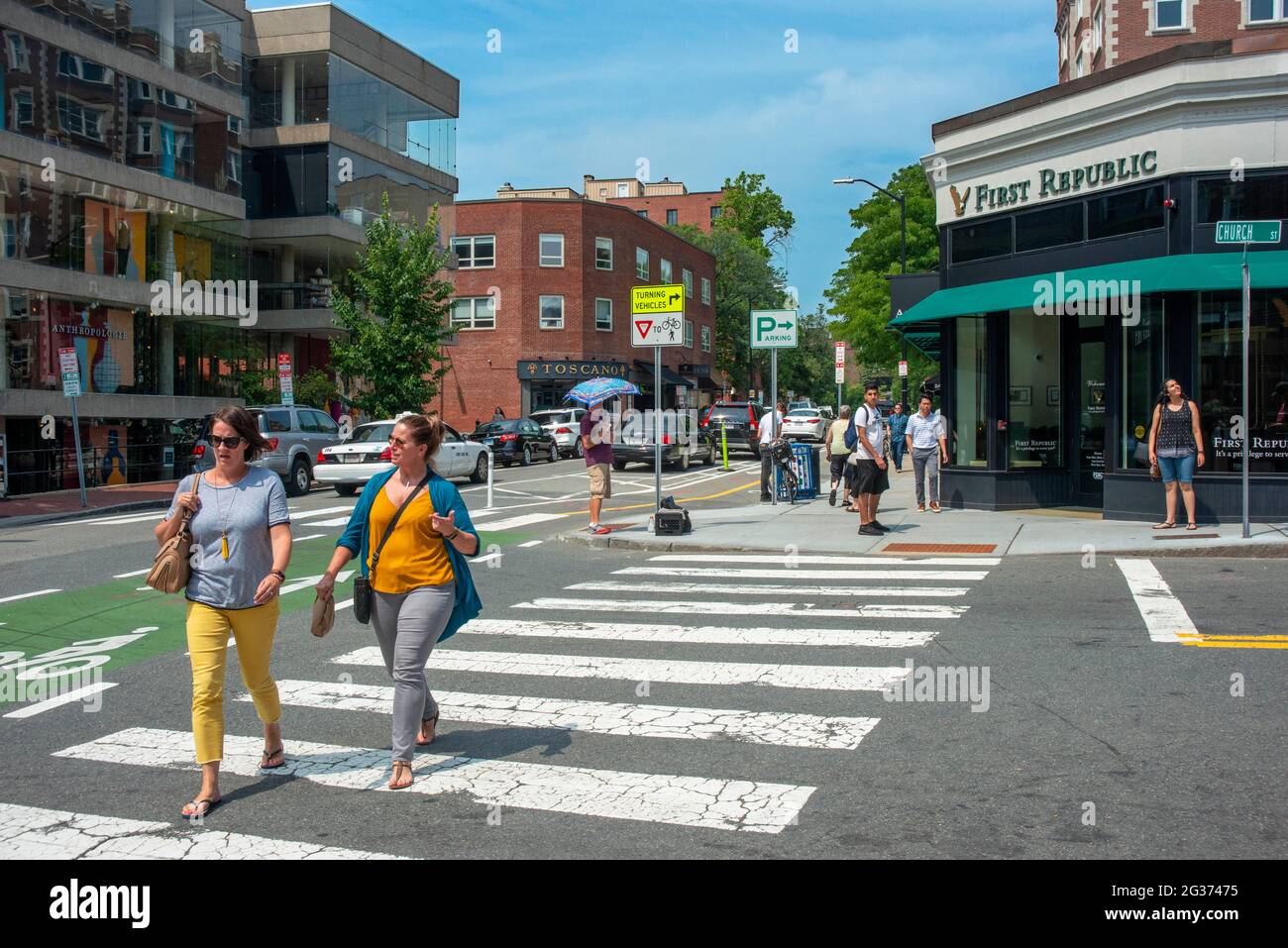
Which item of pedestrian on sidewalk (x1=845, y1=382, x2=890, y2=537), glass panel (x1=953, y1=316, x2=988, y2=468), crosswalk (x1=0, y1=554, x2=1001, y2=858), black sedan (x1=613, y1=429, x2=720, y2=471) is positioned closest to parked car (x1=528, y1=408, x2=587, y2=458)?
black sedan (x1=613, y1=429, x2=720, y2=471)

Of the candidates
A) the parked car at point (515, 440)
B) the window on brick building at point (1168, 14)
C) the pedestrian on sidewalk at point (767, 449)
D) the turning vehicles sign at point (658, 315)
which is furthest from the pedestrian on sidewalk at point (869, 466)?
the parked car at point (515, 440)

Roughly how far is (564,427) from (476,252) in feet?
53.3

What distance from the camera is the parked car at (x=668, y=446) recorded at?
30.8m

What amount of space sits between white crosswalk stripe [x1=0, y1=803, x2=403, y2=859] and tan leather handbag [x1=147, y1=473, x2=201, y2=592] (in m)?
1.07

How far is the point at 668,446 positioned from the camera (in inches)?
1243

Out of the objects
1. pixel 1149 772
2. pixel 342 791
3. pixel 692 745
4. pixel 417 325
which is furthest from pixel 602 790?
pixel 417 325

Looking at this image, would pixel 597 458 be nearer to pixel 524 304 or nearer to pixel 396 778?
pixel 396 778

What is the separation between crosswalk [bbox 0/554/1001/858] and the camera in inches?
203

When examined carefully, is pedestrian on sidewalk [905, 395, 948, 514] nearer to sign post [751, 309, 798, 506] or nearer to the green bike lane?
sign post [751, 309, 798, 506]

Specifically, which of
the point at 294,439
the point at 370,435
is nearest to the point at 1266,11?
the point at 370,435

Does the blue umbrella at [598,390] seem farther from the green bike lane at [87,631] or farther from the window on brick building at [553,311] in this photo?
the window on brick building at [553,311]

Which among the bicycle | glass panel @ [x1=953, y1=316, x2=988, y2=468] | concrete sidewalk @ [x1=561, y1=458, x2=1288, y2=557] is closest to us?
concrete sidewalk @ [x1=561, y1=458, x2=1288, y2=557]

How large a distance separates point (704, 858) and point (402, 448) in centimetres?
252

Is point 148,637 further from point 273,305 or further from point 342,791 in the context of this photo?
point 273,305
